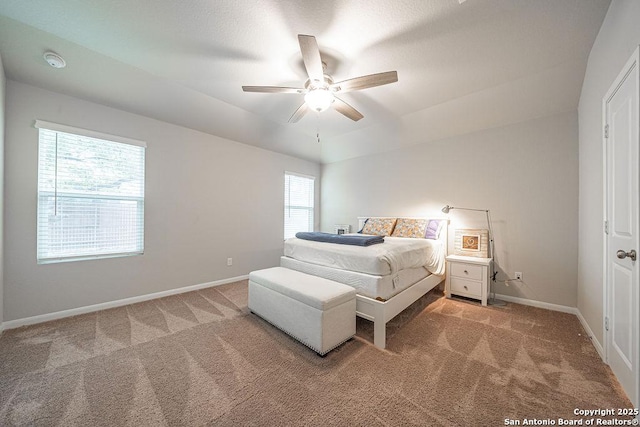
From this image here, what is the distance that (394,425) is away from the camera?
1.26 meters

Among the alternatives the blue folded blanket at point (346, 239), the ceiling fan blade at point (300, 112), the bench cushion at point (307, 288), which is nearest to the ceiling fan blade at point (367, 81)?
the ceiling fan blade at point (300, 112)

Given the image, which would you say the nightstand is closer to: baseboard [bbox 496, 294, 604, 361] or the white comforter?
the white comforter

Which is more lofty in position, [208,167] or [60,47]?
[60,47]

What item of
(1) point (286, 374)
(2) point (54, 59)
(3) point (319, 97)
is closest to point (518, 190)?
(3) point (319, 97)

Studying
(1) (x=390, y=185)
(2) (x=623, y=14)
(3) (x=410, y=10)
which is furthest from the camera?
(1) (x=390, y=185)

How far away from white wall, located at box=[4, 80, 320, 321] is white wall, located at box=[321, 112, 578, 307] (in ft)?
8.70

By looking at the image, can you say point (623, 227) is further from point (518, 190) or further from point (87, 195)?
point (87, 195)

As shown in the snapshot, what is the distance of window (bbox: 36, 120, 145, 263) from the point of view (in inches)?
96.7

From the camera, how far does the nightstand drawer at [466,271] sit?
9.85 feet

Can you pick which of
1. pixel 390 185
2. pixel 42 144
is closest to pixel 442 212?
pixel 390 185

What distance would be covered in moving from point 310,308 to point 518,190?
3.16 metres

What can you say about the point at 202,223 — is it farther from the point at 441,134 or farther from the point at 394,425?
the point at 441,134

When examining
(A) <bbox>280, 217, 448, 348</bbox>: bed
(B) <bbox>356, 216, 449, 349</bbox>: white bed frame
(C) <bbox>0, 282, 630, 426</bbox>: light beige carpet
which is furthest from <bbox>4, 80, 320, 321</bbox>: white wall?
(B) <bbox>356, 216, 449, 349</bbox>: white bed frame

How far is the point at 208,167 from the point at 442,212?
150 inches
